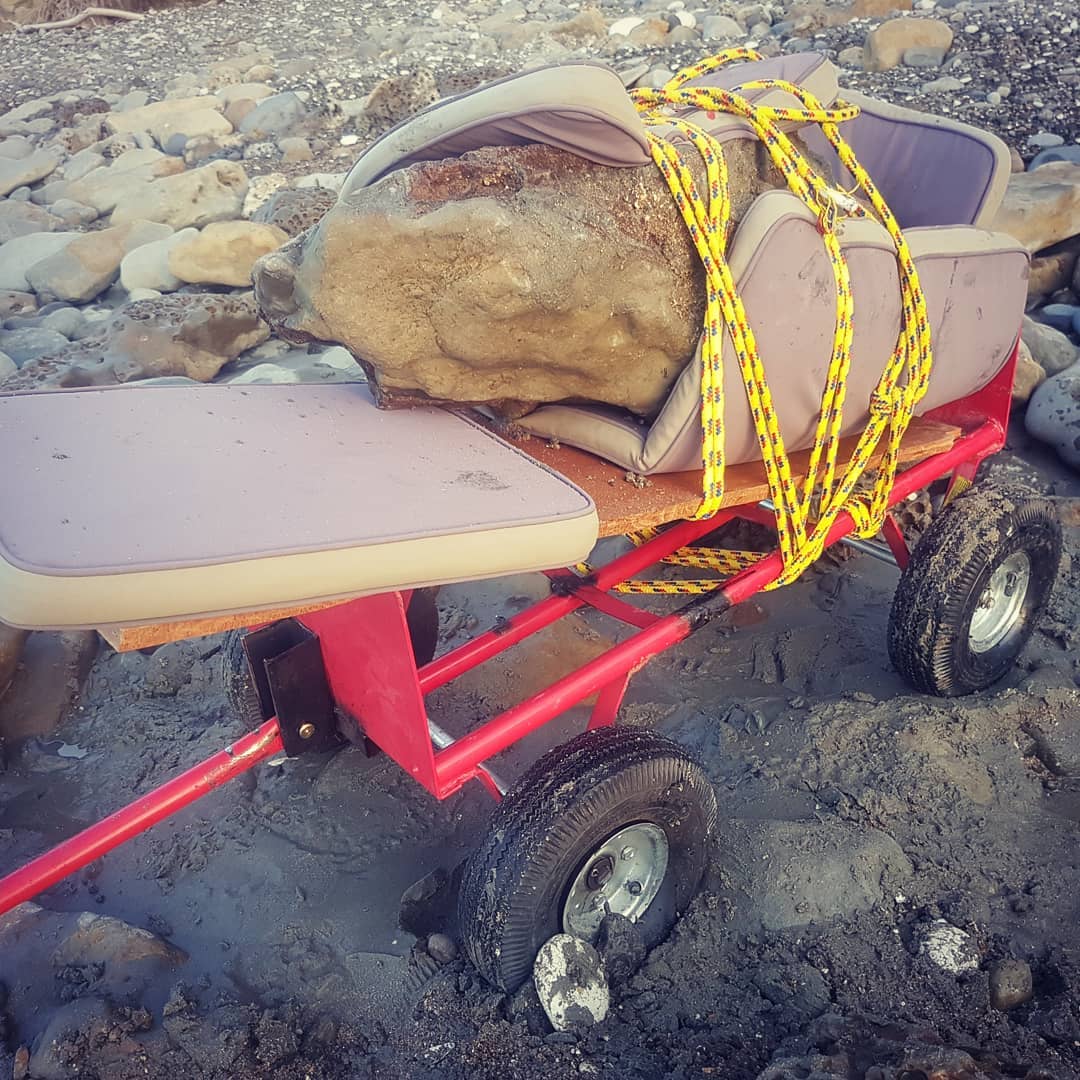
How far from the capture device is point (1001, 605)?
3230 mm

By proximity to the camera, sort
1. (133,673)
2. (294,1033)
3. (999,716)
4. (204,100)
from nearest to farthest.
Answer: (294,1033) → (999,716) → (133,673) → (204,100)

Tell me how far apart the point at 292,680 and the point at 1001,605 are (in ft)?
7.31

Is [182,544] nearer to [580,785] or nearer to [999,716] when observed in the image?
[580,785]

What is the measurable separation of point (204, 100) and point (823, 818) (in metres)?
9.50

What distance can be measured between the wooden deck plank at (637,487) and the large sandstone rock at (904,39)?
268 inches

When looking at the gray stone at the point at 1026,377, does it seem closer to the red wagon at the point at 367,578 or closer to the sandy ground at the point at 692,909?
the sandy ground at the point at 692,909

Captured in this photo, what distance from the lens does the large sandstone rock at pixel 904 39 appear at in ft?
26.5

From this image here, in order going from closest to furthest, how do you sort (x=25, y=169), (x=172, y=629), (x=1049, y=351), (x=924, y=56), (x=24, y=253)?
(x=172, y=629)
(x=1049, y=351)
(x=24, y=253)
(x=924, y=56)
(x=25, y=169)

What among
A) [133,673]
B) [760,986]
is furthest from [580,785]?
[133,673]

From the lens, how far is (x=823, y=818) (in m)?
2.64

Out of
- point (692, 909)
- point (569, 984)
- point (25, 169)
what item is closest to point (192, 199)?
point (25, 169)

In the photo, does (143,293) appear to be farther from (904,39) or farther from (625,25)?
(625,25)

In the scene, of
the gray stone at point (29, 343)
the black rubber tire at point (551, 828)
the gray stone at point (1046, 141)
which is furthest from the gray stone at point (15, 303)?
the gray stone at point (1046, 141)

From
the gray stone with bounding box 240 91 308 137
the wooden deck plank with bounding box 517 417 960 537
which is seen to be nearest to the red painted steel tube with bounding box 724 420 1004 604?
the wooden deck plank with bounding box 517 417 960 537
